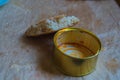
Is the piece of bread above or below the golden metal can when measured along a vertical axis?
above

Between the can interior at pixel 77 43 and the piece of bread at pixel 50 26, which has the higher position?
the piece of bread at pixel 50 26

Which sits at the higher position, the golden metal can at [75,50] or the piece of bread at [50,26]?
the piece of bread at [50,26]
